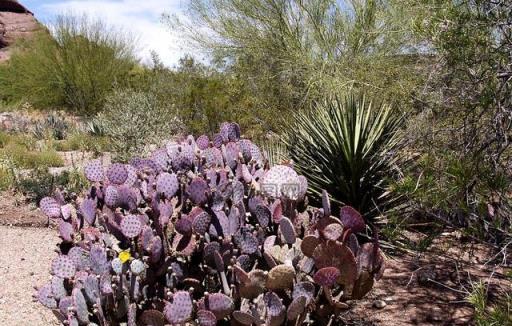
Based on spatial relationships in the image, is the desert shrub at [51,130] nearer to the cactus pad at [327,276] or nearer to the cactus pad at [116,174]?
the cactus pad at [116,174]

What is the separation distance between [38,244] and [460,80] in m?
4.59

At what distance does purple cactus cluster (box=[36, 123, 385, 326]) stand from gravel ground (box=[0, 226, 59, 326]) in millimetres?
1158

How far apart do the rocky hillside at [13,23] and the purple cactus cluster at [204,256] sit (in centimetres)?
4481

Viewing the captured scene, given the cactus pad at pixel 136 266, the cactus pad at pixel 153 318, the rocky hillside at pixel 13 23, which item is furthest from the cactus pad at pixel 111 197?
the rocky hillside at pixel 13 23

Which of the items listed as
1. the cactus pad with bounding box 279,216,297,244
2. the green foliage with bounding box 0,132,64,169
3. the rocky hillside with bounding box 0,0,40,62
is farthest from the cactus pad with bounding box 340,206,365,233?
the rocky hillside with bounding box 0,0,40,62

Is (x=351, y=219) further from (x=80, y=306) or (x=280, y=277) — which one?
(x=80, y=306)

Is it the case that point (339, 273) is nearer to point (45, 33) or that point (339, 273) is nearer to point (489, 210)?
point (489, 210)

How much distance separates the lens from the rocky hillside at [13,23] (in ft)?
150

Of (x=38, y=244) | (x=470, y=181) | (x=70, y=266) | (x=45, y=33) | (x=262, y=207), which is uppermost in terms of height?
(x=45, y=33)

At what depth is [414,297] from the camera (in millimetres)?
4281

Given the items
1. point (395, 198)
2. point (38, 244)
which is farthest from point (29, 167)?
point (395, 198)

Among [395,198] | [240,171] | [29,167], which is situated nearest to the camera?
[240,171]

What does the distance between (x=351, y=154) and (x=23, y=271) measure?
125 inches

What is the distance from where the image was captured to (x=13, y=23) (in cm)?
4822
